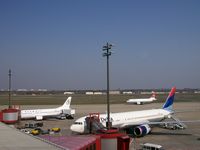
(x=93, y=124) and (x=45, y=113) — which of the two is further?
(x=45, y=113)

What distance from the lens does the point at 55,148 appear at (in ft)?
47.8

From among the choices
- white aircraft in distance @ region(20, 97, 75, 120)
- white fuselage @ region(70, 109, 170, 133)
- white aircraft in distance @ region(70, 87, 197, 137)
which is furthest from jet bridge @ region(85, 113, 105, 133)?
white aircraft in distance @ region(20, 97, 75, 120)

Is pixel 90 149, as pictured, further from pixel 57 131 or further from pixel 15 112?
pixel 57 131

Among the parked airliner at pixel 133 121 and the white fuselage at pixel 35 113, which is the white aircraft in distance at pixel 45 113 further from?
the parked airliner at pixel 133 121

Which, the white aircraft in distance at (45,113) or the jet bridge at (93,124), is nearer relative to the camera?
the jet bridge at (93,124)

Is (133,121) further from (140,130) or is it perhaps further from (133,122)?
(140,130)

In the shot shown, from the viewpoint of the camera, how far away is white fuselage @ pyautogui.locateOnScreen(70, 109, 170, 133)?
38.0 m

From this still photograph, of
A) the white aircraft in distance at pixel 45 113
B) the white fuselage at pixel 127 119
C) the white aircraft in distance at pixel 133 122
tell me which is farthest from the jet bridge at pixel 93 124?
the white aircraft in distance at pixel 45 113

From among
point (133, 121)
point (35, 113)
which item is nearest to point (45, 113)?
point (35, 113)

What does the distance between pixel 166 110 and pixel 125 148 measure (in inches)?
1181

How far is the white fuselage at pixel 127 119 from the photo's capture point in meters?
38.0

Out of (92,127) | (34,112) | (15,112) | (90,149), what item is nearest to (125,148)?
(90,149)

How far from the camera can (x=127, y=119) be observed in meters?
42.3

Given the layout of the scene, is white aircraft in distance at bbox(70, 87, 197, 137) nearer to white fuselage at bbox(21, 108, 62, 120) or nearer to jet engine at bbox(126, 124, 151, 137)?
jet engine at bbox(126, 124, 151, 137)
